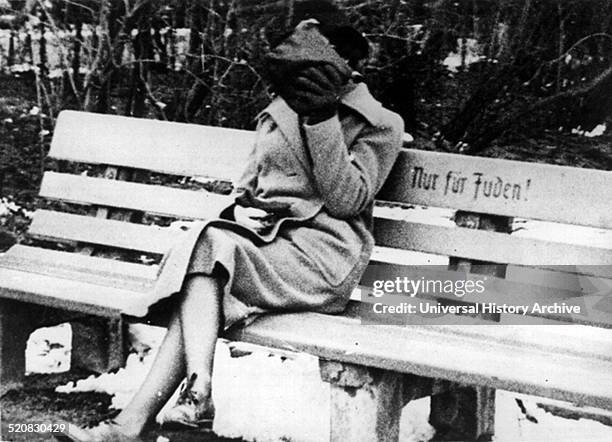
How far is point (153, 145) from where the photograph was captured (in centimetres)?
361

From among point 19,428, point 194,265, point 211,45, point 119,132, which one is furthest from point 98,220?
point 211,45

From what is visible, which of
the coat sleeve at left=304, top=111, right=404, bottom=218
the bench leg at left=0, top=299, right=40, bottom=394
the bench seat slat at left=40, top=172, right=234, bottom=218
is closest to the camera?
the coat sleeve at left=304, top=111, right=404, bottom=218

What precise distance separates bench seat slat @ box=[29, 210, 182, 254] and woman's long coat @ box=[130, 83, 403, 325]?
1.92 feet

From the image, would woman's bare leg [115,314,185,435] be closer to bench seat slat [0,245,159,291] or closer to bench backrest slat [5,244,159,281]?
bench seat slat [0,245,159,291]

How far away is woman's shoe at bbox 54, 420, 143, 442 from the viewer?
2412 mm

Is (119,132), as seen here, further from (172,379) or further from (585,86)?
(585,86)

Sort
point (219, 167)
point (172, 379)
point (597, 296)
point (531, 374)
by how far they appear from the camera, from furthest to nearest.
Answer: point (219, 167) < point (597, 296) < point (172, 379) < point (531, 374)

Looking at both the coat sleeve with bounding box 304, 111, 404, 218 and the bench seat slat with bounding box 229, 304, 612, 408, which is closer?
the bench seat slat with bounding box 229, 304, 612, 408

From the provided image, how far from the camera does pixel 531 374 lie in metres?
2.30

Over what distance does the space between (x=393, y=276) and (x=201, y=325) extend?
0.88 metres

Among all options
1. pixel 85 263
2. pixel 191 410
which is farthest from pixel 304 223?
pixel 85 263

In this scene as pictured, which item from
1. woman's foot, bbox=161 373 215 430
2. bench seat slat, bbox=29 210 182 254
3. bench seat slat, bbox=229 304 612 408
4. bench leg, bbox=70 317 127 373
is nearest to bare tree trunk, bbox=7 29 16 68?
bench seat slat, bbox=29 210 182 254

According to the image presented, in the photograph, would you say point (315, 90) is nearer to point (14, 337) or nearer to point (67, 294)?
point (67, 294)

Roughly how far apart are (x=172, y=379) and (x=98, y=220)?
4.13ft
